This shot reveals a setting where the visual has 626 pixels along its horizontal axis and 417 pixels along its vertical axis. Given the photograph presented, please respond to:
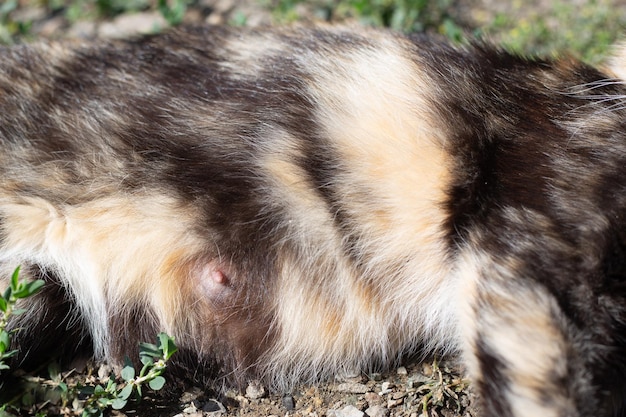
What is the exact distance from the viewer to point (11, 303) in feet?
Answer: 5.77

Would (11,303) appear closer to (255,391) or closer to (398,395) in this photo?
(255,391)

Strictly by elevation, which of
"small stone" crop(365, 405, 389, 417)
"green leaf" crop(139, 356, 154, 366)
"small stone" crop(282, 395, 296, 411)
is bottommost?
"small stone" crop(282, 395, 296, 411)

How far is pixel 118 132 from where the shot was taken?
79.4 inches

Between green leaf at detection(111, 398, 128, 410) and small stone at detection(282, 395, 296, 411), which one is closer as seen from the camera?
green leaf at detection(111, 398, 128, 410)

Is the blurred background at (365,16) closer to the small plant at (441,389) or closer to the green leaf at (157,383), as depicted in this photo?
the small plant at (441,389)

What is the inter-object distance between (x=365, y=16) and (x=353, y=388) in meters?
1.91

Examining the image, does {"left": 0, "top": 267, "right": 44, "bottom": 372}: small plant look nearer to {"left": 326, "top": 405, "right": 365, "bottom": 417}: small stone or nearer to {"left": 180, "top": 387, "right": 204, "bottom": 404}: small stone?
{"left": 180, "top": 387, "right": 204, "bottom": 404}: small stone

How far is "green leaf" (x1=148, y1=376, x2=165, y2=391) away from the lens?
76.9 inches

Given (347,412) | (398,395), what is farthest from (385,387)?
(347,412)

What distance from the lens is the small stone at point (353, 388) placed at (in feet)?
6.79

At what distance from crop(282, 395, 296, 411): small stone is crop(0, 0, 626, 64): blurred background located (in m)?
1.80

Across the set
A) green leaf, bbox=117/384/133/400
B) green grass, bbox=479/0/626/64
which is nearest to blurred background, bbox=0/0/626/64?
green grass, bbox=479/0/626/64

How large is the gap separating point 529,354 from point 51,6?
2.98 meters

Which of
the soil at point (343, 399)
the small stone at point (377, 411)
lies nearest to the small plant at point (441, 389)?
the soil at point (343, 399)
